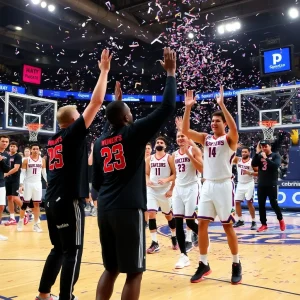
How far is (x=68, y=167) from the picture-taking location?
3146mm

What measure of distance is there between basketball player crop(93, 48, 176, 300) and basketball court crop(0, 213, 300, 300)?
127 cm

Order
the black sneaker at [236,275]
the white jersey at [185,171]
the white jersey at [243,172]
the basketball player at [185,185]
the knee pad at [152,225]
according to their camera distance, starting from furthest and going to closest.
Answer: the white jersey at [243,172] → the knee pad at [152,225] → the white jersey at [185,171] → the basketball player at [185,185] → the black sneaker at [236,275]

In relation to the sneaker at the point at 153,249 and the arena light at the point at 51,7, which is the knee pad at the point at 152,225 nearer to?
the sneaker at the point at 153,249

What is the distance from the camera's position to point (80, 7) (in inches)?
604

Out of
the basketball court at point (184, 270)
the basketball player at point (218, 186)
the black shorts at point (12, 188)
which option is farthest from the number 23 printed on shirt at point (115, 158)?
the black shorts at point (12, 188)

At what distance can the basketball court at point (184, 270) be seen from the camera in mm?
3873

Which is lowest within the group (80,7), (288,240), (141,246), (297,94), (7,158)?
(288,240)

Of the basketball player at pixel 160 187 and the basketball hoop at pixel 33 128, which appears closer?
the basketball player at pixel 160 187

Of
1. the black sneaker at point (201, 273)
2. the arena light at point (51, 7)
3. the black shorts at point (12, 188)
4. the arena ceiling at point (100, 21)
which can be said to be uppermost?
the arena ceiling at point (100, 21)

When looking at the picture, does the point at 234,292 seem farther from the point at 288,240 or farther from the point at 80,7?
the point at 80,7

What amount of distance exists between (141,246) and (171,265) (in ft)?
9.20

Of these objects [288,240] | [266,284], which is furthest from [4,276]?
[288,240]

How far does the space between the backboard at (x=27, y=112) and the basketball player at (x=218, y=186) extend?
10.1m

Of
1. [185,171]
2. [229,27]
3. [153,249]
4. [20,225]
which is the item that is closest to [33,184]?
[20,225]
